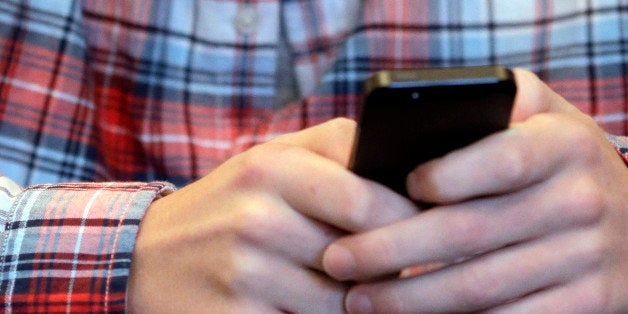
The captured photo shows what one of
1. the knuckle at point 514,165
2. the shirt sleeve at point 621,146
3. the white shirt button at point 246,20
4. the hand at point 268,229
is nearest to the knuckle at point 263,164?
the hand at point 268,229

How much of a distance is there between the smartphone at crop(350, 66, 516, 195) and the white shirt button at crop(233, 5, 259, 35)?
14.1 inches

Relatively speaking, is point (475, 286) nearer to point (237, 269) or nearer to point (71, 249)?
point (237, 269)

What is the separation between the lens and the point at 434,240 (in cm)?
30

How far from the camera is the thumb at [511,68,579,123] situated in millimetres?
324

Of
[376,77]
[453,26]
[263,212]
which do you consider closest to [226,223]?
[263,212]

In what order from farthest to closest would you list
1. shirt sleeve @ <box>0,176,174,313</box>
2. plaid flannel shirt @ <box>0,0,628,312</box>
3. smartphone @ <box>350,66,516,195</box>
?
plaid flannel shirt @ <box>0,0,628,312</box>
shirt sleeve @ <box>0,176,174,313</box>
smartphone @ <box>350,66,516,195</box>

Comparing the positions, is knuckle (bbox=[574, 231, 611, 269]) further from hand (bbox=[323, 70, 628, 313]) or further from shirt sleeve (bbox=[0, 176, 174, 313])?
shirt sleeve (bbox=[0, 176, 174, 313])

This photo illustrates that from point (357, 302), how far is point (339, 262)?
0.03m

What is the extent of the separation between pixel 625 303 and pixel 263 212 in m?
0.21

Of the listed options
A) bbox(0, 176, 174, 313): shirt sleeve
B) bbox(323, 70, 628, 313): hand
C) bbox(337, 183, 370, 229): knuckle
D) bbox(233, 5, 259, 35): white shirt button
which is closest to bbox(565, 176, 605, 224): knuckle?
bbox(323, 70, 628, 313): hand

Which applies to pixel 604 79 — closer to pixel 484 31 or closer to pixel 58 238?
pixel 484 31

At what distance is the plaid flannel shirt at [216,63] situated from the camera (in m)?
0.60

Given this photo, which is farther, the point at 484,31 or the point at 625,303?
the point at 484,31

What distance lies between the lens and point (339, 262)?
0.31 metres
